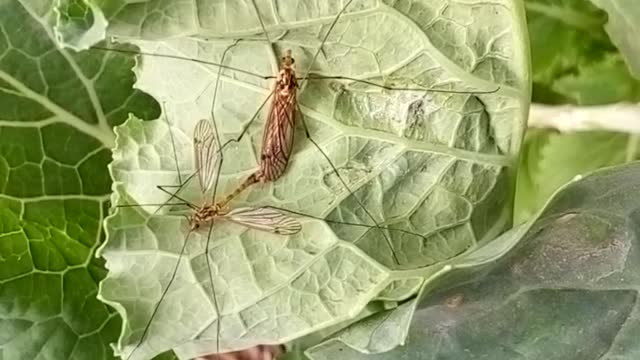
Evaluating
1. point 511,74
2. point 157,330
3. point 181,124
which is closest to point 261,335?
point 157,330

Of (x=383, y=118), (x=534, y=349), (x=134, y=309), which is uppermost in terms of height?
(x=383, y=118)

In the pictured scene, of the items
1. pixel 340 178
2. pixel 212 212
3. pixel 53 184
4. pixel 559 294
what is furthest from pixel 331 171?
pixel 53 184

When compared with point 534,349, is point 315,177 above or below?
above

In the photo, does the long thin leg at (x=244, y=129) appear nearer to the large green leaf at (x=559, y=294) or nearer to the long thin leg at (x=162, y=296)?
the long thin leg at (x=162, y=296)

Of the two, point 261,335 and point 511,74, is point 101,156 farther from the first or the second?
point 511,74

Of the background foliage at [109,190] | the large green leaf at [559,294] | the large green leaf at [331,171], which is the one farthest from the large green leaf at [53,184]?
the large green leaf at [559,294]

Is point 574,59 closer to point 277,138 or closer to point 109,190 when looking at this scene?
point 277,138

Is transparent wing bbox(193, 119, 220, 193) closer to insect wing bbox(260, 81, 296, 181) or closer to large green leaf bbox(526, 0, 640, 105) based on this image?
insect wing bbox(260, 81, 296, 181)

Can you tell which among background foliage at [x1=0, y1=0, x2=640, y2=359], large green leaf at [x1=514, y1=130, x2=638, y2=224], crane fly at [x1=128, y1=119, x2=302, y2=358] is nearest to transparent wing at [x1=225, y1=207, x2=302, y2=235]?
crane fly at [x1=128, y1=119, x2=302, y2=358]
